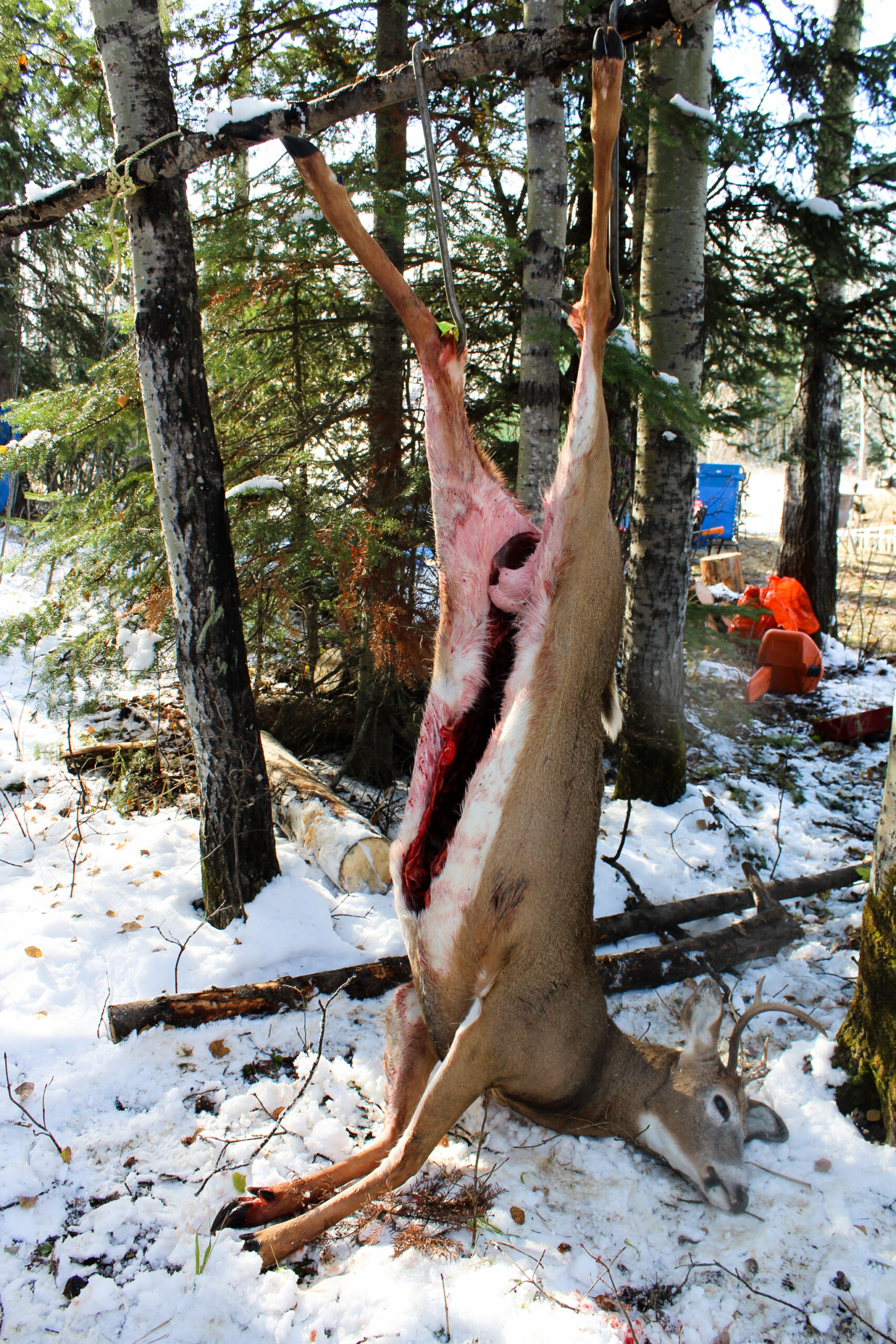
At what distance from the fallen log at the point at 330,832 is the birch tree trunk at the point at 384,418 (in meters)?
0.68

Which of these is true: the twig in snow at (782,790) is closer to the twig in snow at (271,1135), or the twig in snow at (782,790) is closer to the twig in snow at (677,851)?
the twig in snow at (677,851)

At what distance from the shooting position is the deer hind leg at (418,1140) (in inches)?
91.7

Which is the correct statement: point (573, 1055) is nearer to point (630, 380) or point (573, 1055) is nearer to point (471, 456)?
point (471, 456)

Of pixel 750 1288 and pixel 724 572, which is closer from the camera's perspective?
pixel 750 1288

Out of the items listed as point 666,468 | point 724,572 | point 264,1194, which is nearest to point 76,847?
point 264,1194

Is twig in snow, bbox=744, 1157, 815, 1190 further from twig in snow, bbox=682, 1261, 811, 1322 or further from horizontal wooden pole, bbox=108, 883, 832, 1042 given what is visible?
horizontal wooden pole, bbox=108, 883, 832, 1042

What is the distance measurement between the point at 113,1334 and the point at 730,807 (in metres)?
4.88

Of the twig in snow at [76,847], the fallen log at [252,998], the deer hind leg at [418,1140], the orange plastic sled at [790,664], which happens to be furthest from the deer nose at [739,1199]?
the orange plastic sled at [790,664]

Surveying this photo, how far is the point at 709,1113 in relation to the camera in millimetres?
2736

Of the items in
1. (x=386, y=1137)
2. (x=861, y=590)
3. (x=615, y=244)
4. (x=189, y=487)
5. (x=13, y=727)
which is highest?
(x=615, y=244)

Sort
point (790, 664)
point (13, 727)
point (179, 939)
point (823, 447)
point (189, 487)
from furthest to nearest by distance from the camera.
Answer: point (823, 447)
point (790, 664)
point (13, 727)
point (179, 939)
point (189, 487)

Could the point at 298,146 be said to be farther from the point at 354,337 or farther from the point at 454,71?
the point at 354,337

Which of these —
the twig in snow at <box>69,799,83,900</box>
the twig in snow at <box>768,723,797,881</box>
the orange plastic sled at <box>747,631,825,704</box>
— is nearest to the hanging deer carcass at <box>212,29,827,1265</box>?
the twig in snow at <box>69,799,83,900</box>

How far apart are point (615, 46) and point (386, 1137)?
3582 mm
